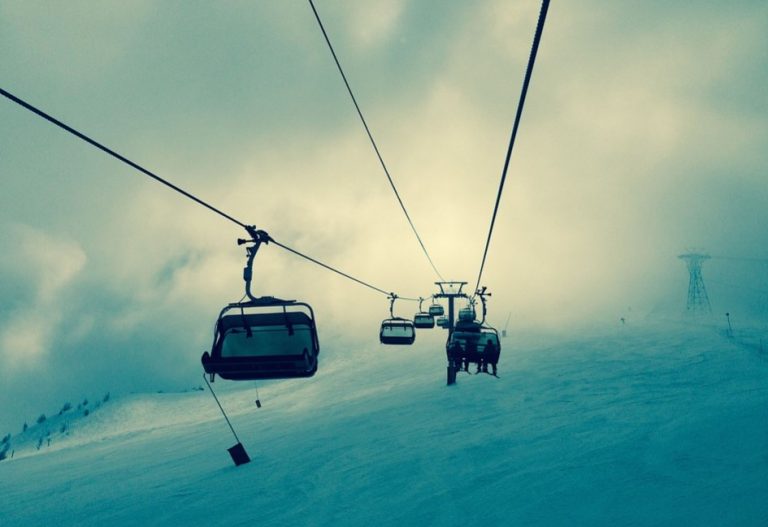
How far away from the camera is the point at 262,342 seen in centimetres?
611

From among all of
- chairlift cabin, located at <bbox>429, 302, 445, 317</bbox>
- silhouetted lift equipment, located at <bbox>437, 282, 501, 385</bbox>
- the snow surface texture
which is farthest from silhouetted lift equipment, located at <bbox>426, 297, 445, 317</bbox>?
silhouetted lift equipment, located at <bbox>437, 282, 501, 385</bbox>

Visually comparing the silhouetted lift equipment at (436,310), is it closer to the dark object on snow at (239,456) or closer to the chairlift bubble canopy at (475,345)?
the chairlift bubble canopy at (475,345)

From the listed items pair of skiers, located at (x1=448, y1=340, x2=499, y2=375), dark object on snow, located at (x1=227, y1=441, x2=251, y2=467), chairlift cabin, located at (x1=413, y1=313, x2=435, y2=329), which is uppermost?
chairlift cabin, located at (x1=413, y1=313, x2=435, y2=329)

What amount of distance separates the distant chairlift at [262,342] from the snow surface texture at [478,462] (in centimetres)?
883

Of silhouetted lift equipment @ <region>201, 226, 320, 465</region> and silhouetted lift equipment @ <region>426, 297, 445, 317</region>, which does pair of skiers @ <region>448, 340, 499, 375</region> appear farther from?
silhouetted lift equipment @ <region>426, 297, 445, 317</region>

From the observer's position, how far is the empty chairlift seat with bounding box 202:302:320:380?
214 inches

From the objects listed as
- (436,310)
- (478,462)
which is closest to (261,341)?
(478,462)

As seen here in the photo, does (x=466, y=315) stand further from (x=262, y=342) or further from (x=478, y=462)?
(x=262, y=342)

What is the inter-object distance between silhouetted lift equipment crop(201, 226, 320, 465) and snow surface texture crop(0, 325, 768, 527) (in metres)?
8.83

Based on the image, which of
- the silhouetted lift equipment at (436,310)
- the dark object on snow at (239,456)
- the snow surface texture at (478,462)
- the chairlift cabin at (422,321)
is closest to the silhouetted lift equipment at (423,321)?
the chairlift cabin at (422,321)

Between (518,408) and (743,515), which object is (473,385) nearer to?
(518,408)

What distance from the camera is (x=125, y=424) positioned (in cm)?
9838

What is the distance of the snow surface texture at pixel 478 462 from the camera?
11.5 m

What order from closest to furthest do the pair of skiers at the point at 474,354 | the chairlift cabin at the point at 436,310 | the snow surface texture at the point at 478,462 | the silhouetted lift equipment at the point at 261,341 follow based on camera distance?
the silhouetted lift equipment at the point at 261,341 → the pair of skiers at the point at 474,354 → the snow surface texture at the point at 478,462 → the chairlift cabin at the point at 436,310
